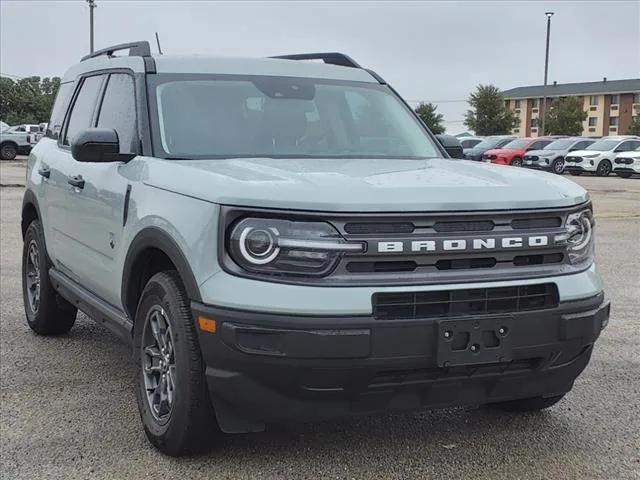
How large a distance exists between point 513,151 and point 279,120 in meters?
28.4

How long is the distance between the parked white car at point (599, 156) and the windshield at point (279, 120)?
1024 inches

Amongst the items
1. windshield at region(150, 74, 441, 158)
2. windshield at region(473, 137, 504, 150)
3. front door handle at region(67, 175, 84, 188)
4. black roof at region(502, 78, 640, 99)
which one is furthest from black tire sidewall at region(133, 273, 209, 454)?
black roof at region(502, 78, 640, 99)

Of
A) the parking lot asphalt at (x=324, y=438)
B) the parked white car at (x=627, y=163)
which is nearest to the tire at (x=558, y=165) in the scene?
the parked white car at (x=627, y=163)

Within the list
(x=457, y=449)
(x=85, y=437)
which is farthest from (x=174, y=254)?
(x=457, y=449)

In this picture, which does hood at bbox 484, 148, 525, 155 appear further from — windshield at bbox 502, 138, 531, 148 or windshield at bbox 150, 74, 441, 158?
windshield at bbox 150, 74, 441, 158

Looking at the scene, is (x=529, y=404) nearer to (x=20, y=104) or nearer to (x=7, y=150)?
(x=7, y=150)

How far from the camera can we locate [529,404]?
420 cm

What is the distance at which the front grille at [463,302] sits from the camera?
307cm

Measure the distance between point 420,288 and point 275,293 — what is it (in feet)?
1.82

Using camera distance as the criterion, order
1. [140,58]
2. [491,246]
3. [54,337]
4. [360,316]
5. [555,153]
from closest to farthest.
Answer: [360,316] < [491,246] < [140,58] < [54,337] < [555,153]

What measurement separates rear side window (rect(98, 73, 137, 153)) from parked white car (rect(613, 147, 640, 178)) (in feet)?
87.1

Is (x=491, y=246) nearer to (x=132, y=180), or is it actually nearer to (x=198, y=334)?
(x=198, y=334)

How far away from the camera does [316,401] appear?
319 cm

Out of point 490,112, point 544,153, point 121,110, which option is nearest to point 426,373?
point 121,110
